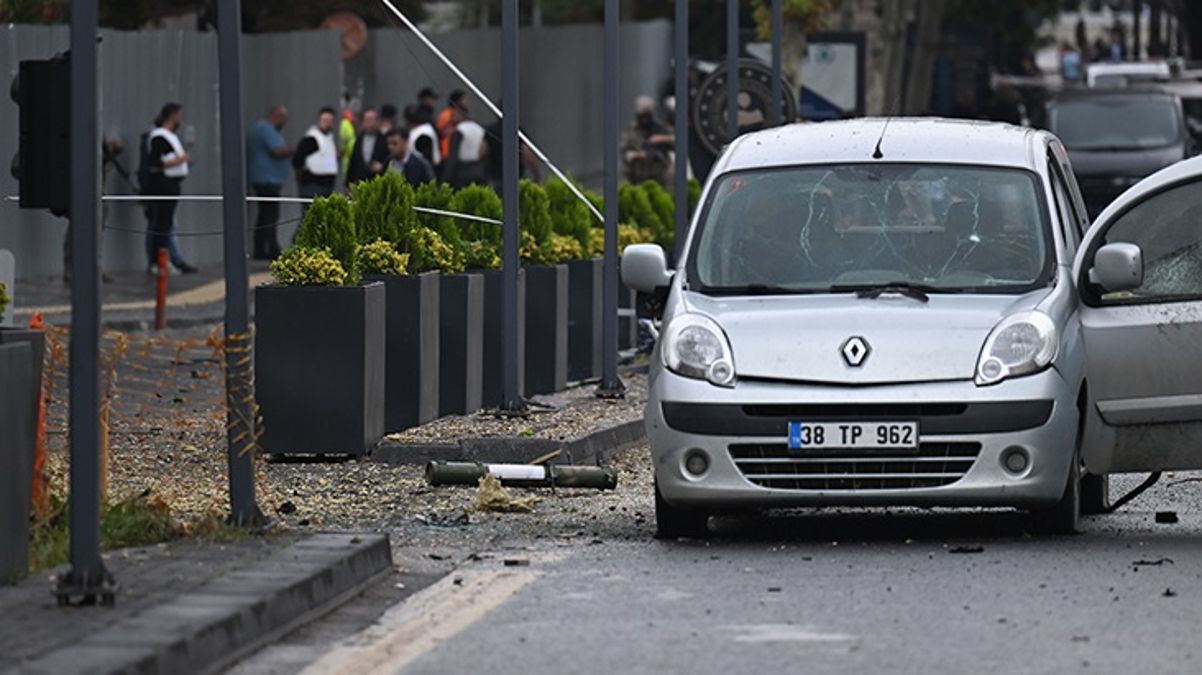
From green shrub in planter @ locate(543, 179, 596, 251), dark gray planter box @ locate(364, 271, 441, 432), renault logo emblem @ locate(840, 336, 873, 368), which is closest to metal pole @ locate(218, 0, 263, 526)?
renault logo emblem @ locate(840, 336, 873, 368)

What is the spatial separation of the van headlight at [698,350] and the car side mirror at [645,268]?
2.11 feet

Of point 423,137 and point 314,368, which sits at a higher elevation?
point 423,137

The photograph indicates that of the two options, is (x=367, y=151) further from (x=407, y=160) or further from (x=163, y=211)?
(x=163, y=211)

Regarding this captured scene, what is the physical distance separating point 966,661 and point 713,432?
3216 millimetres

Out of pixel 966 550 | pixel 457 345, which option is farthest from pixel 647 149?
pixel 966 550

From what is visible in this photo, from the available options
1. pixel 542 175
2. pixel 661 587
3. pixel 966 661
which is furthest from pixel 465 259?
pixel 542 175

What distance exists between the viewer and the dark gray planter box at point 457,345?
18.5 metres

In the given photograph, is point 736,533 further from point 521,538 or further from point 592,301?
point 592,301

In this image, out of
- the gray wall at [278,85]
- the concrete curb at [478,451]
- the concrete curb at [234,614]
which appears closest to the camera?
the concrete curb at [234,614]

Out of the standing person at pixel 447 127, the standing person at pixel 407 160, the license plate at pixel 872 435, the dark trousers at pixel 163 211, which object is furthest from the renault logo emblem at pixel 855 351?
the standing person at pixel 447 127

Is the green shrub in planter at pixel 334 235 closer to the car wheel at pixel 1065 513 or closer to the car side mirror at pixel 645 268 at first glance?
the car side mirror at pixel 645 268

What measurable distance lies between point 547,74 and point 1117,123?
46.1 feet

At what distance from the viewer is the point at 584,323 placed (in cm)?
2270

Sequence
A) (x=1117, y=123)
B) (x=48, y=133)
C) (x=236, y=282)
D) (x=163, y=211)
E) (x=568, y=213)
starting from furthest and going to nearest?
(x=1117, y=123) → (x=163, y=211) → (x=568, y=213) → (x=236, y=282) → (x=48, y=133)
